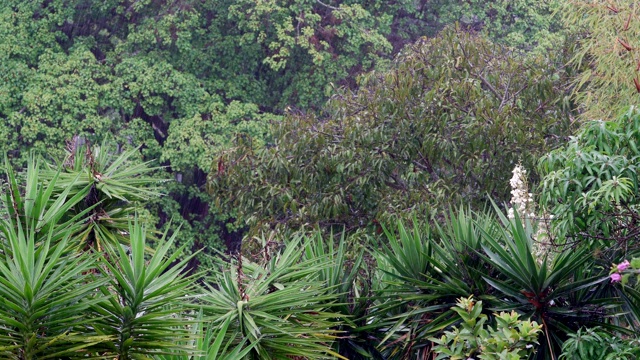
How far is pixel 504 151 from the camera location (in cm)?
911

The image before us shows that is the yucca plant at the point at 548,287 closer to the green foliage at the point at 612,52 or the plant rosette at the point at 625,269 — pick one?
the plant rosette at the point at 625,269

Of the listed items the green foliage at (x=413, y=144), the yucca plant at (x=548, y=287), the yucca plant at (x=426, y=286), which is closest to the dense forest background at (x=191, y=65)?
the green foliage at (x=413, y=144)

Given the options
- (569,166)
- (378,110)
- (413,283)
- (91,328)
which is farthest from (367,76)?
(91,328)

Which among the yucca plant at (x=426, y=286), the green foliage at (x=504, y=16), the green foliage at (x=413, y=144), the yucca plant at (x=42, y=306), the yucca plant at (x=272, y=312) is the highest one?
the yucca plant at (x=42, y=306)

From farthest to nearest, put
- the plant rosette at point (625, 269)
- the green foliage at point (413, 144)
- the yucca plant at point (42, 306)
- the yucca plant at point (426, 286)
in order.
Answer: the green foliage at point (413, 144) < the yucca plant at point (426, 286) < the plant rosette at point (625, 269) < the yucca plant at point (42, 306)

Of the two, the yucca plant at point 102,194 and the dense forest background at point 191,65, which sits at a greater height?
the yucca plant at point 102,194

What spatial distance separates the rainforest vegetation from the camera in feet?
13.7

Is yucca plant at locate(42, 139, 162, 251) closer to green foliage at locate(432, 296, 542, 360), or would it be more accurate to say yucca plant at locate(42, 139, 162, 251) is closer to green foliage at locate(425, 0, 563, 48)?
green foliage at locate(432, 296, 542, 360)

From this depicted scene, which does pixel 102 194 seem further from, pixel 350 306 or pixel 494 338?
pixel 494 338

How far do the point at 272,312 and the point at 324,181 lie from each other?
16.4ft

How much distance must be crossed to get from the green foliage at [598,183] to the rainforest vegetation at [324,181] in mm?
15

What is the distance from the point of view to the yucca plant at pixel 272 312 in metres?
4.63

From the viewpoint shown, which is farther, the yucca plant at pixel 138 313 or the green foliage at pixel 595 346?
the green foliage at pixel 595 346

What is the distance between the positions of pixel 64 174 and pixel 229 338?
1.91 m
